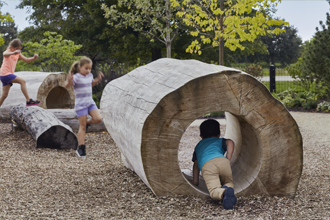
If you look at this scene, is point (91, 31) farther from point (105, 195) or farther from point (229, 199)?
point (229, 199)

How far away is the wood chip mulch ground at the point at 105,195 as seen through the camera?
3.43 metres

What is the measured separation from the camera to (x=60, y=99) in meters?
10.9

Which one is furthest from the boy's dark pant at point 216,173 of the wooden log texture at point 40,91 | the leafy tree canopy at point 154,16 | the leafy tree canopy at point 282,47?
the leafy tree canopy at point 282,47

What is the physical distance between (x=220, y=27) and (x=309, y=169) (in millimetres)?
5135

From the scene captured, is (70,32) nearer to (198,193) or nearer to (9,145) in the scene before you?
(9,145)

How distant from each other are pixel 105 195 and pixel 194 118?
1.32 metres

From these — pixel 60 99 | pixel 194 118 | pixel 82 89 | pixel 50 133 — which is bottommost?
pixel 50 133

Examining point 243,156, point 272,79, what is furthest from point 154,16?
point 243,156

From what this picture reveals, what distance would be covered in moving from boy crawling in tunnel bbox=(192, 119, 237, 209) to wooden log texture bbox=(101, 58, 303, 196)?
0.21m

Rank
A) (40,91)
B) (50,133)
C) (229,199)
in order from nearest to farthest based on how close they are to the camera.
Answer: (229,199)
(50,133)
(40,91)

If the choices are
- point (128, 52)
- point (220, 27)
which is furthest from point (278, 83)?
point (220, 27)

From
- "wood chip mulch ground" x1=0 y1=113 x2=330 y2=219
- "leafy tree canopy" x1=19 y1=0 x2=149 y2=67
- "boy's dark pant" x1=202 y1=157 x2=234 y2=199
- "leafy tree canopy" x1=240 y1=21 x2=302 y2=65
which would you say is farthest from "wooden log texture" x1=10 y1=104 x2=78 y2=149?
"leafy tree canopy" x1=240 y1=21 x2=302 y2=65

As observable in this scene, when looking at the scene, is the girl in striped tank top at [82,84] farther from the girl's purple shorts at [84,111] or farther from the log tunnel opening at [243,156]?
the log tunnel opening at [243,156]

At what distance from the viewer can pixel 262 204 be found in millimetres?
3637
